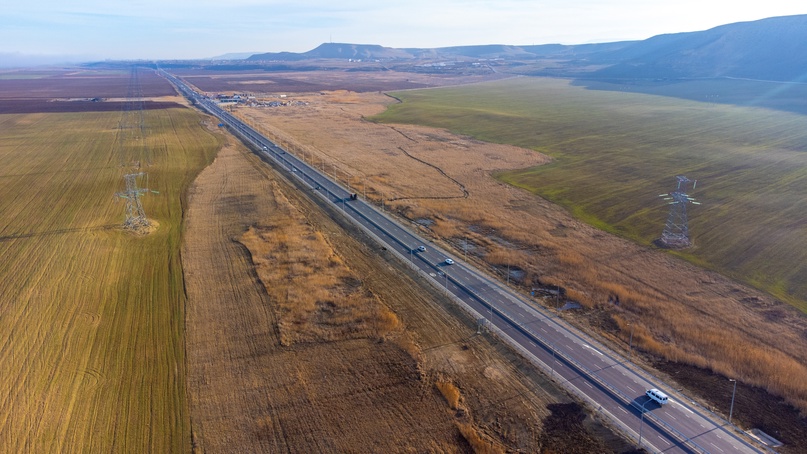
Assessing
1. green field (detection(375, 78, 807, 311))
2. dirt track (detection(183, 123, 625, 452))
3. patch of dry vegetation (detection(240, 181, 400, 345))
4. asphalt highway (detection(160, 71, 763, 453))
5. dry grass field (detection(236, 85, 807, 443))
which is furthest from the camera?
green field (detection(375, 78, 807, 311))

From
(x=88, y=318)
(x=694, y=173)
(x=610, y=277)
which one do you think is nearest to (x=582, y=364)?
(x=610, y=277)

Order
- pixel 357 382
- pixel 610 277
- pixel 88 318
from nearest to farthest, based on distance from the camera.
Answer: pixel 357 382, pixel 88 318, pixel 610 277


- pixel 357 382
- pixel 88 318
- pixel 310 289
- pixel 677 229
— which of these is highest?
pixel 677 229

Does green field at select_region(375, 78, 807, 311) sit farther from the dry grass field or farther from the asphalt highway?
the asphalt highway

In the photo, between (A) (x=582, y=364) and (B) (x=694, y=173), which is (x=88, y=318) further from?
(B) (x=694, y=173)

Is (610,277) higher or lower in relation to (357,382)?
higher

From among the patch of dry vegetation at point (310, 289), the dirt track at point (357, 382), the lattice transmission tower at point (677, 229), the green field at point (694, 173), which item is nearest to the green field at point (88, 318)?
the dirt track at point (357, 382)

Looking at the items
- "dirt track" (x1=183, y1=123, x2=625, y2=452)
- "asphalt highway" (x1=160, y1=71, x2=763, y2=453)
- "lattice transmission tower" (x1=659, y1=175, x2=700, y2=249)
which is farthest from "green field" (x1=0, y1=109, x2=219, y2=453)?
"lattice transmission tower" (x1=659, y1=175, x2=700, y2=249)
